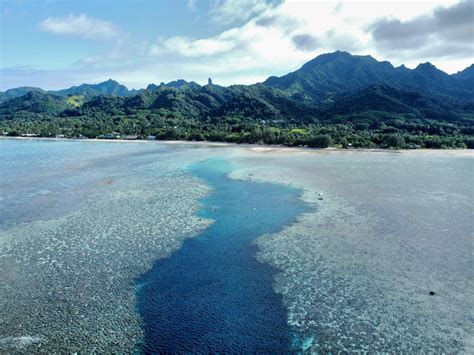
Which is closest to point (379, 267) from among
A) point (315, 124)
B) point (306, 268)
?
point (306, 268)

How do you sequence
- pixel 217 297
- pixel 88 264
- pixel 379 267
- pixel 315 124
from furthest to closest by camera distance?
1. pixel 315 124
2. pixel 88 264
3. pixel 379 267
4. pixel 217 297

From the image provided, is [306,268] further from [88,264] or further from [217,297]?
[88,264]

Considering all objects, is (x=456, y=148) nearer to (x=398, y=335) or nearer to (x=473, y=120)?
(x=473, y=120)

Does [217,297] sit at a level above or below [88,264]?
below

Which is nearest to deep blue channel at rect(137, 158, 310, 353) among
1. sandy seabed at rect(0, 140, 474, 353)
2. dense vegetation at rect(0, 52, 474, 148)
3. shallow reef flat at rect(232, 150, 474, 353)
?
sandy seabed at rect(0, 140, 474, 353)

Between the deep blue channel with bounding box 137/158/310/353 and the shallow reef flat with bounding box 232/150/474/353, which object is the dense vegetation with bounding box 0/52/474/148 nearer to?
the shallow reef flat with bounding box 232/150/474/353

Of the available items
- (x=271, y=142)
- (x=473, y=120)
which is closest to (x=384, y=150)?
(x=271, y=142)

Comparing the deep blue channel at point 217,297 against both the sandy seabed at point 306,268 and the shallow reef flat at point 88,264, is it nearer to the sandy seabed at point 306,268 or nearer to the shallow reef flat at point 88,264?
the sandy seabed at point 306,268
